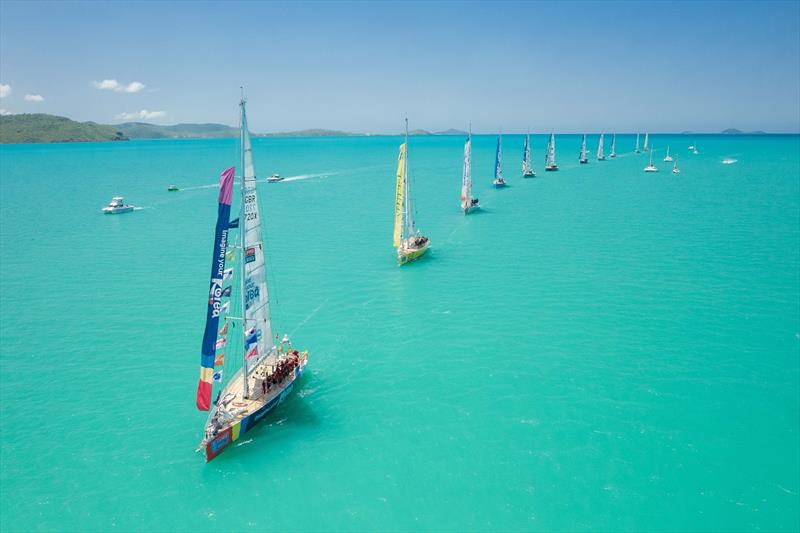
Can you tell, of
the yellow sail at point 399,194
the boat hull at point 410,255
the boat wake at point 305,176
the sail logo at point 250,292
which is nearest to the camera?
the sail logo at point 250,292

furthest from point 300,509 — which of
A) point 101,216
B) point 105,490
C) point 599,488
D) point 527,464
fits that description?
point 101,216

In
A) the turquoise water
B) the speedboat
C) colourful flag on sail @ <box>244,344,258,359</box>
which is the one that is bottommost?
the turquoise water

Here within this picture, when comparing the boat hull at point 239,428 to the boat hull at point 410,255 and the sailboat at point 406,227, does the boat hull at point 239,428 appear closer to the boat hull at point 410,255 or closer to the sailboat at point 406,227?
the sailboat at point 406,227

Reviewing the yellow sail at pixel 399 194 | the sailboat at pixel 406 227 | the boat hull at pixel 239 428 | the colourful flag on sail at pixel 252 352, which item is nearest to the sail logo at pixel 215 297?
the colourful flag on sail at pixel 252 352

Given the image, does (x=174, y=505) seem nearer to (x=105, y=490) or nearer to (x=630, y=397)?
(x=105, y=490)

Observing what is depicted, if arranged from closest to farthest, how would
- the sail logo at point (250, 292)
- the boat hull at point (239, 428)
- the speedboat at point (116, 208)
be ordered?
the boat hull at point (239, 428), the sail logo at point (250, 292), the speedboat at point (116, 208)

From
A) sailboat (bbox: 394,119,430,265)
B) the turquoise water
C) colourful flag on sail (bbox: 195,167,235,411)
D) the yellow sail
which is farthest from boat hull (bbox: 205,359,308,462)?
sailboat (bbox: 394,119,430,265)

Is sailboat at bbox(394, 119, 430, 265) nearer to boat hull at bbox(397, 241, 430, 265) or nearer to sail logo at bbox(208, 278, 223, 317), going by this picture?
boat hull at bbox(397, 241, 430, 265)

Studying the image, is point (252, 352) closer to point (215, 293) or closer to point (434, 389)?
point (215, 293)
